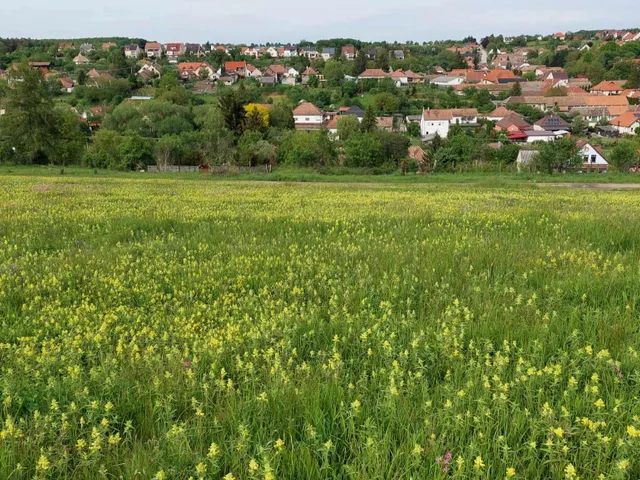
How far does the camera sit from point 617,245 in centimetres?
775

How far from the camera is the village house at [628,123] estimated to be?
97750mm

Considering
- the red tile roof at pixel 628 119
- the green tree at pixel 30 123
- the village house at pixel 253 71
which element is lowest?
the green tree at pixel 30 123

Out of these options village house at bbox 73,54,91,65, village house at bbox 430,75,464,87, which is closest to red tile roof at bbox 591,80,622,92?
village house at bbox 430,75,464,87

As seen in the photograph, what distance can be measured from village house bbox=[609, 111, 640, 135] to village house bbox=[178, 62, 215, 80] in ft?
363

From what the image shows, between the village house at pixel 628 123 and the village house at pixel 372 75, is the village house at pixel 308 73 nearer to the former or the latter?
the village house at pixel 372 75

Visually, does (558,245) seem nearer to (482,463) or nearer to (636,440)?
(636,440)

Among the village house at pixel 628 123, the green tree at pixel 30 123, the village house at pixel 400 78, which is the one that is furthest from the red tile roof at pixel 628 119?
the green tree at pixel 30 123

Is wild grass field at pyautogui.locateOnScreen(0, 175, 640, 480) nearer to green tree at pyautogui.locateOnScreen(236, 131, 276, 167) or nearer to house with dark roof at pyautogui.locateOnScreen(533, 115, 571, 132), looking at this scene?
green tree at pyautogui.locateOnScreen(236, 131, 276, 167)

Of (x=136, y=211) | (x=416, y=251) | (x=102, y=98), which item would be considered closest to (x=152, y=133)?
(x=102, y=98)

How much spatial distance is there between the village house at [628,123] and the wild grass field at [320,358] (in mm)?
107107

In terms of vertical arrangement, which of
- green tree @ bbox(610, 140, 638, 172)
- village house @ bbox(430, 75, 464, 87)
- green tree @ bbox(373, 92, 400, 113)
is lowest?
green tree @ bbox(610, 140, 638, 172)

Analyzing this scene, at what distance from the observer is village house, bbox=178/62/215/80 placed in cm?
15888

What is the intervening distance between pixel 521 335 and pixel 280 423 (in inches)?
86.9

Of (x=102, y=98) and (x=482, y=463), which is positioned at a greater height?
(x=102, y=98)
